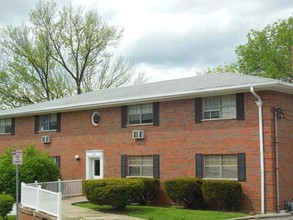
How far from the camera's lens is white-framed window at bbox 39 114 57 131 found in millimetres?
28594

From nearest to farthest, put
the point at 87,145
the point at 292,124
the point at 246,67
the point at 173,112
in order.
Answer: the point at 292,124 < the point at 173,112 < the point at 87,145 < the point at 246,67

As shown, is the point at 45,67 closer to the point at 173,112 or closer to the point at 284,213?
the point at 173,112

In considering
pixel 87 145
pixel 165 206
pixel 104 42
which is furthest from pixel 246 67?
pixel 165 206

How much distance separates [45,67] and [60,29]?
380cm

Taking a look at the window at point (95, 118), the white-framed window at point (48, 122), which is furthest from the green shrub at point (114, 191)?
the white-framed window at point (48, 122)

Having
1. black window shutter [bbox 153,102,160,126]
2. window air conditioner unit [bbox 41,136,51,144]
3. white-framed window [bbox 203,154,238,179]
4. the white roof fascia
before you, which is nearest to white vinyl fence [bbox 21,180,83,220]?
window air conditioner unit [bbox 41,136,51,144]

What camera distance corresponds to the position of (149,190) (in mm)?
22094

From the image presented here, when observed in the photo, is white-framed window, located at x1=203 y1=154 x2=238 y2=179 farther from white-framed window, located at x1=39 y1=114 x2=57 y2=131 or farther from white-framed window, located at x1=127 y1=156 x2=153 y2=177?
white-framed window, located at x1=39 y1=114 x2=57 y2=131

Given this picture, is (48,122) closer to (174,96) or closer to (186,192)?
(174,96)

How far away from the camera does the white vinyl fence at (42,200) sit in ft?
57.5

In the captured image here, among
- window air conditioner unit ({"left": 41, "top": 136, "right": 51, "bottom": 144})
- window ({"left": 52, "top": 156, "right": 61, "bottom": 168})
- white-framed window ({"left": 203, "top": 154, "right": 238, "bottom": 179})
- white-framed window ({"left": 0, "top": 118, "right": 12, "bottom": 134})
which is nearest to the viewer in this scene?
white-framed window ({"left": 203, "top": 154, "right": 238, "bottom": 179})

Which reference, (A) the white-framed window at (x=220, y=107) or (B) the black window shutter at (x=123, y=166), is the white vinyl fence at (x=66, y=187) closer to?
(B) the black window shutter at (x=123, y=166)

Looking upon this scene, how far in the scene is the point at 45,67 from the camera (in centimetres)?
4759

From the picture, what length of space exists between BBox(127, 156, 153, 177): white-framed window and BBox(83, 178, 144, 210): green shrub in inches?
123
